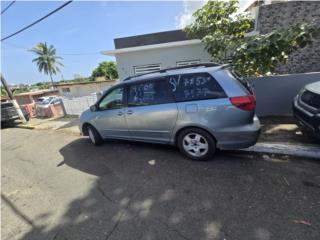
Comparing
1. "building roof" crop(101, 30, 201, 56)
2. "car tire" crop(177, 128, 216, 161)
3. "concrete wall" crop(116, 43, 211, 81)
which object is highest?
"building roof" crop(101, 30, 201, 56)

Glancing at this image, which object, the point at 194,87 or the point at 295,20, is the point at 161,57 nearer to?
the point at 295,20

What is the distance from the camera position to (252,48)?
4660mm

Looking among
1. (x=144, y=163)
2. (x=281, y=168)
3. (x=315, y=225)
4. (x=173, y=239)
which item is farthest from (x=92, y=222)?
(x=281, y=168)

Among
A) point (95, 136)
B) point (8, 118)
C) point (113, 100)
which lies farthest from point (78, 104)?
point (113, 100)

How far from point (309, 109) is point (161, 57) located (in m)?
7.55

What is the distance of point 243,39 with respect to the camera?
5066 mm

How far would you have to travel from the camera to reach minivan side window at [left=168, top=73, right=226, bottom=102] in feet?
11.0

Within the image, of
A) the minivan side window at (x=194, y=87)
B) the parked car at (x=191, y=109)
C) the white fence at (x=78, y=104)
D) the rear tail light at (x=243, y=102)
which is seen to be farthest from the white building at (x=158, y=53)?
the rear tail light at (x=243, y=102)

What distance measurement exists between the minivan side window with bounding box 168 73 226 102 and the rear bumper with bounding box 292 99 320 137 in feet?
5.44

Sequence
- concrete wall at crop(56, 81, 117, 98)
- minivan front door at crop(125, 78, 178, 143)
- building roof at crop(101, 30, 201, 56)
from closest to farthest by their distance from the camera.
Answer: minivan front door at crop(125, 78, 178, 143) < building roof at crop(101, 30, 201, 56) < concrete wall at crop(56, 81, 117, 98)

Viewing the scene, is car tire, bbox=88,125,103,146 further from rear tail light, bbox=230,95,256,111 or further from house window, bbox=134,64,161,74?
house window, bbox=134,64,161,74

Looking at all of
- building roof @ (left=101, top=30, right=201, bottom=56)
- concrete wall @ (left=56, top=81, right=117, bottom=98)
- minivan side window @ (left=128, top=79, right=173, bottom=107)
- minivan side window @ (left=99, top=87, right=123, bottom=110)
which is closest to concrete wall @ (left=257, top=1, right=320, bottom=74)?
building roof @ (left=101, top=30, right=201, bottom=56)

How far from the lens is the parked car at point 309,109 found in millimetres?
3303

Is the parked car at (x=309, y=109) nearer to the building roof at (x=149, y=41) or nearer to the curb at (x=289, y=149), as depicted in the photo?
the curb at (x=289, y=149)
